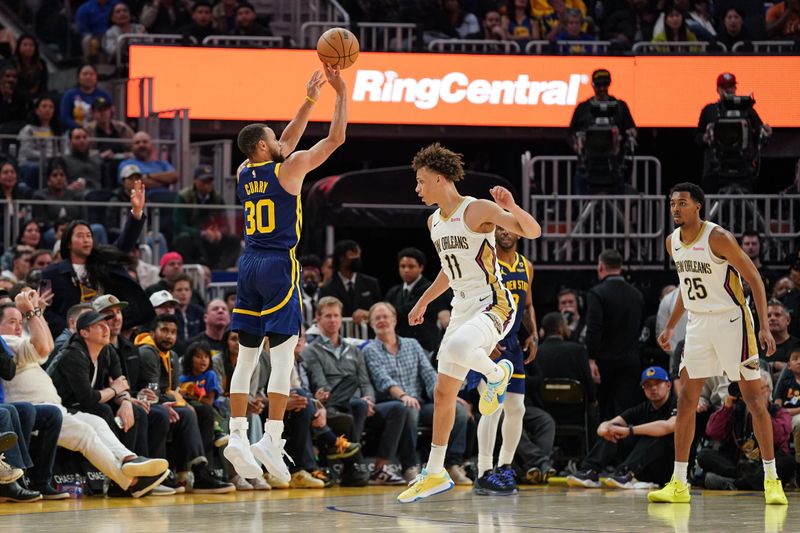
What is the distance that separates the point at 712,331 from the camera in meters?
10.6

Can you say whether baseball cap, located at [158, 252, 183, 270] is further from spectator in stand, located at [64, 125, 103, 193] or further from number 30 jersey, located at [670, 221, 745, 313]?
number 30 jersey, located at [670, 221, 745, 313]

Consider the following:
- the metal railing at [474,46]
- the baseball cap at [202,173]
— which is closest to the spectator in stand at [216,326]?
the baseball cap at [202,173]

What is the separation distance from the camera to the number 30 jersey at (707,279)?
10.6m

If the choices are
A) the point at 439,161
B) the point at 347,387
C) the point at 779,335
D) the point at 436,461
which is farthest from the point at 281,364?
the point at 779,335

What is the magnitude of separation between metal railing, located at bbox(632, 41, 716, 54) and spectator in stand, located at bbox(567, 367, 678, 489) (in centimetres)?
872

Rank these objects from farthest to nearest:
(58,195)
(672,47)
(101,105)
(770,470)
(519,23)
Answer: (519,23), (672,47), (101,105), (58,195), (770,470)

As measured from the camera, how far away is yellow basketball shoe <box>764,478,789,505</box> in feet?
34.2

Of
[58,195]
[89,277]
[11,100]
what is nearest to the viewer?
[89,277]

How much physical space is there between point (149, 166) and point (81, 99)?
2.17m

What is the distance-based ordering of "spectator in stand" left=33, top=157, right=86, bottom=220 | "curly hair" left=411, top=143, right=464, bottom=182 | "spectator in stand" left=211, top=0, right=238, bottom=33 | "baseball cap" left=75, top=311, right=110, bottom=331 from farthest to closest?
"spectator in stand" left=211, top=0, right=238, bottom=33
"spectator in stand" left=33, top=157, right=86, bottom=220
"baseball cap" left=75, top=311, right=110, bottom=331
"curly hair" left=411, top=143, right=464, bottom=182

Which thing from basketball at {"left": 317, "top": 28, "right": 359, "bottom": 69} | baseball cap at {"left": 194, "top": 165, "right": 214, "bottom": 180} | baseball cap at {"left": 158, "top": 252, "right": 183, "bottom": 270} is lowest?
baseball cap at {"left": 158, "top": 252, "right": 183, "bottom": 270}

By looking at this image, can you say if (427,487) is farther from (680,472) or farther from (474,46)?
(474,46)

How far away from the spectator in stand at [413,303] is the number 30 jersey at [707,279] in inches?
164

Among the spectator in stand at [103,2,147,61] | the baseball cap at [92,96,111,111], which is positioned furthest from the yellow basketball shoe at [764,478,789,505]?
the spectator in stand at [103,2,147,61]
